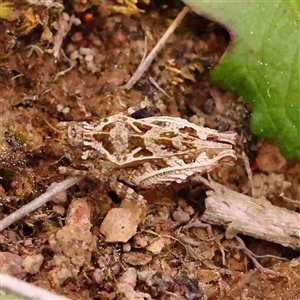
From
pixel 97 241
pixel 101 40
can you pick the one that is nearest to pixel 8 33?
pixel 101 40

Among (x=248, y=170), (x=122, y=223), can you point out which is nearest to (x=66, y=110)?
(x=122, y=223)

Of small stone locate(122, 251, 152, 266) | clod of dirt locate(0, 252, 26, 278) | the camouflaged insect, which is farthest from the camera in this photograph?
the camouflaged insect

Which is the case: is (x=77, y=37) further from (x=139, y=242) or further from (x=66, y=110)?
(x=139, y=242)

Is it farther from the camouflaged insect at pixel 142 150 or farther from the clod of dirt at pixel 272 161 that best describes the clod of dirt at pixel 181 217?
the clod of dirt at pixel 272 161

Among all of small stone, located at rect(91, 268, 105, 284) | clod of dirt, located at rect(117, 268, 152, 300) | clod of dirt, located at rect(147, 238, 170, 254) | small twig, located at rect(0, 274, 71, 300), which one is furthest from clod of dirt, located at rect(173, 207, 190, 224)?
small twig, located at rect(0, 274, 71, 300)

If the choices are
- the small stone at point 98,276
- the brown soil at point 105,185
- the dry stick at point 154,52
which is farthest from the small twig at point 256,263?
the dry stick at point 154,52

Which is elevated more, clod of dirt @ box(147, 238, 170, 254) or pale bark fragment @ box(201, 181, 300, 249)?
pale bark fragment @ box(201, 181, 300, 249)

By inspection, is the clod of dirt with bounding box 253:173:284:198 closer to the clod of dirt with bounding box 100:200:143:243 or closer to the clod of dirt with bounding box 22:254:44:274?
the clod of dirt with bounding box 100:200:143:243

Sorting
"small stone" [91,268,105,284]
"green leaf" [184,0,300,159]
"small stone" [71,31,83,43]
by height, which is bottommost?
"small stone" [91,268,105,284]

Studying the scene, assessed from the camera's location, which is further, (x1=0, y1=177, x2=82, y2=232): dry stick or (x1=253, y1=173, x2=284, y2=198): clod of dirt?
(x1=253, y1=173, x2=284, y2=198): clod of dirt
